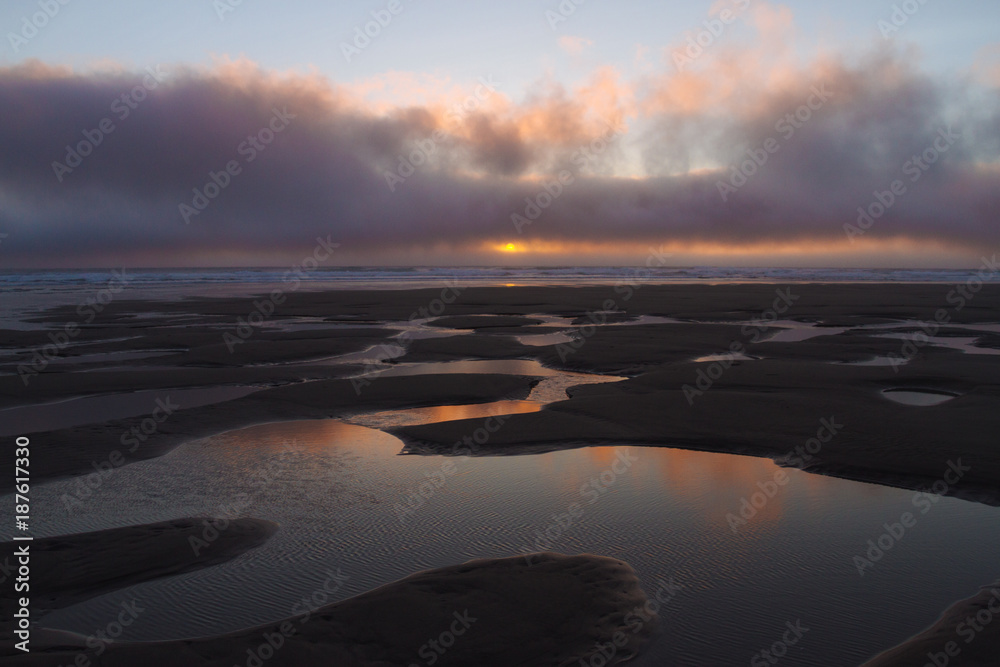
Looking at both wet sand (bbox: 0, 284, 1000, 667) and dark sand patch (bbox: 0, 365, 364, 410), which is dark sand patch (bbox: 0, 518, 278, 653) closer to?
wet sand (bbox: 0, 284, 1000, 667)

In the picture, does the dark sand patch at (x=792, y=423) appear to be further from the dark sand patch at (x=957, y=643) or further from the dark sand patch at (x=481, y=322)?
the dark sand patch at (x=481, y=322)

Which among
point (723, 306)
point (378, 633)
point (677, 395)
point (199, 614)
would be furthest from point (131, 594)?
point (723, 306)

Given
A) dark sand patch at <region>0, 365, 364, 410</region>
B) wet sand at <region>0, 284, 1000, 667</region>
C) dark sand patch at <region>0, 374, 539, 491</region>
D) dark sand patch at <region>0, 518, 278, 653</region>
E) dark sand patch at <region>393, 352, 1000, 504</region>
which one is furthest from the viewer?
dark sand patch at <region>0, 365, 364, 410</region>

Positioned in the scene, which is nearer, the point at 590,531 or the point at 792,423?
the point at 590,531

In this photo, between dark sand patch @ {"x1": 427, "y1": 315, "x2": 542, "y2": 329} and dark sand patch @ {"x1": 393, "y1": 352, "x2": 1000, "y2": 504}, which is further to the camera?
dark sand patch @ {"x1": 427, "y1": 315, "x2": 542, "y2": 329}

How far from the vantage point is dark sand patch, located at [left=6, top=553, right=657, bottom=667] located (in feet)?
14.1

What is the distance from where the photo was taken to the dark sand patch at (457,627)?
170 inches

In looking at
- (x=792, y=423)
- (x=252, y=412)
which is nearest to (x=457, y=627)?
(x=792, y=423)

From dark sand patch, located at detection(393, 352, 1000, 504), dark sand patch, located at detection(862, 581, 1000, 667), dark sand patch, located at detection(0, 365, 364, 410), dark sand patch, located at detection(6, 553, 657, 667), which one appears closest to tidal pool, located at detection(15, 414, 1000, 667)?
dark sand patch, located at detection(862, 581, 1000, 667)

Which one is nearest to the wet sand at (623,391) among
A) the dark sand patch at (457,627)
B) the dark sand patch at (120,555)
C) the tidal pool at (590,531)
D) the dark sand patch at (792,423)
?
the dark sand patch at (792,423)

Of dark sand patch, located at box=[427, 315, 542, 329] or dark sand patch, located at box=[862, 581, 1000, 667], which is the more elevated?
dark sand patch, located at box=[427, 315, 542, 329]

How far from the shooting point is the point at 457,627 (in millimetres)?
4672

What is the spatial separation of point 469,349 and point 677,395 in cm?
817

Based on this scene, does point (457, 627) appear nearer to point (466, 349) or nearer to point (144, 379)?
point (144, 379)
